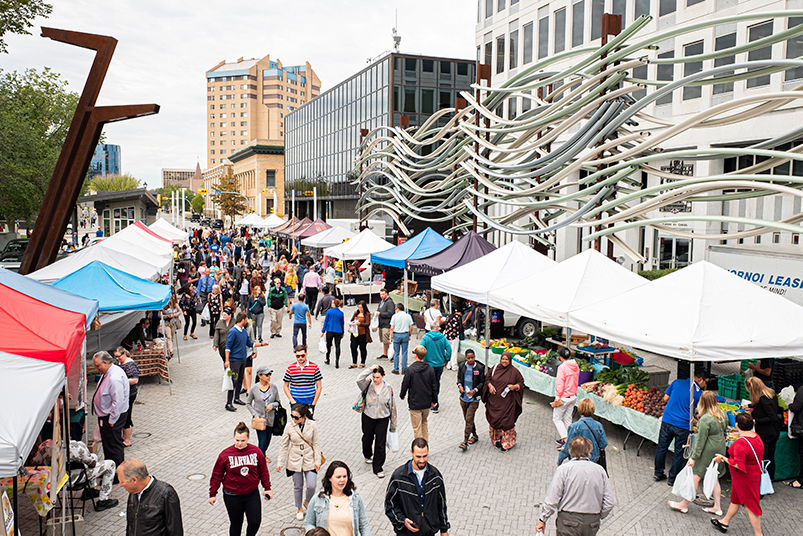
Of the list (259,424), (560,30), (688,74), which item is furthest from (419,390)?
(560,30)

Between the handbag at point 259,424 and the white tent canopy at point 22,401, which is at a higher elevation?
the white tent canopy at point 22,401

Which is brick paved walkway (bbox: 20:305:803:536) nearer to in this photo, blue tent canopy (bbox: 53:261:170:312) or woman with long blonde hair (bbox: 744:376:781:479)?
woman with long blonde hair (bbox: 744:376:781:479)

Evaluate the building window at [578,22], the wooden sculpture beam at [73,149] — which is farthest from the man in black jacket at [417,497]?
the building window at [578,22]

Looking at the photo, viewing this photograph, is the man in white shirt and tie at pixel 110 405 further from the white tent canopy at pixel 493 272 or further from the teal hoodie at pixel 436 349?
the white tent canopy at pixel 493 272

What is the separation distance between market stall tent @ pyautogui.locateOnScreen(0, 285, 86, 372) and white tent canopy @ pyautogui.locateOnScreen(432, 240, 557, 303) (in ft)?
25.1

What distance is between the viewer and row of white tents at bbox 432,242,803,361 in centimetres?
793

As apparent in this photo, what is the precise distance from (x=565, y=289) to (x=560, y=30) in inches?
1115

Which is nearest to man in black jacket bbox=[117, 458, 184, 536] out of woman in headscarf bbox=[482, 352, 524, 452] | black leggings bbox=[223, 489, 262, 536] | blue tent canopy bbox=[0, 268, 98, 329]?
black leggings bbox=[223, 489, 262, 536]

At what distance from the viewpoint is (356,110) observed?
57156 mm

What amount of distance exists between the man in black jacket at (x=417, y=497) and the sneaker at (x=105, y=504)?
396cm

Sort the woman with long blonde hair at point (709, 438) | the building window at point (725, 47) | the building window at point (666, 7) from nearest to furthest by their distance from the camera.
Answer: the woman with long blonde hair at point (709, 438)
the building window at point (725, 47)
the building window at point (666, 7)

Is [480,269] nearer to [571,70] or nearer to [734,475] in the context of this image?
[571,70]

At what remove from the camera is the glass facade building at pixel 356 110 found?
164ft

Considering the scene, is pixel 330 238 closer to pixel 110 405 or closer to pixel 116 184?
pixel 110 405
